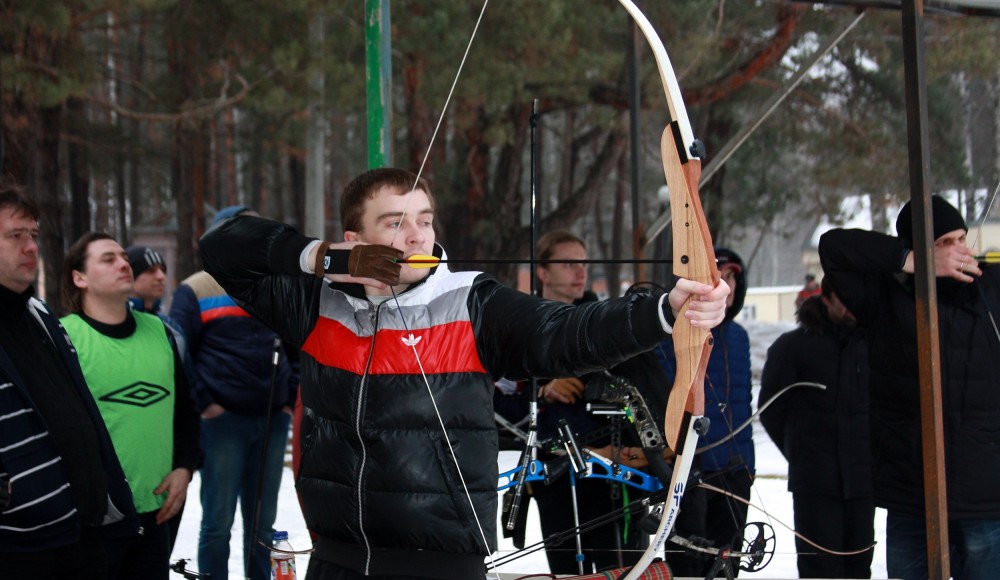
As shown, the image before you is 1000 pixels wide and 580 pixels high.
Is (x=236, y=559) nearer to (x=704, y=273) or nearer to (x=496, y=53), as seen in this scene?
(x=704, y=273)

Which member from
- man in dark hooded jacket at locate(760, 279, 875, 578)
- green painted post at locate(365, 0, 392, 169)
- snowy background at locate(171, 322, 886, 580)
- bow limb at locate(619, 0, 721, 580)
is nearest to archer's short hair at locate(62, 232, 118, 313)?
snowy background at locate(171, 322, 886, 580)

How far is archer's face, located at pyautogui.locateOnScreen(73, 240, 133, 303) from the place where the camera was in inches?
115

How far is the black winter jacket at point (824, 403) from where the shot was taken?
11.3 feet

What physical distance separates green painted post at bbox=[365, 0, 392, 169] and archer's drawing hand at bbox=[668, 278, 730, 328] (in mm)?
2417

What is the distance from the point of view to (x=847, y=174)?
12.3 m

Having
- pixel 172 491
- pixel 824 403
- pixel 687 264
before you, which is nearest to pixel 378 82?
pixel 172 491

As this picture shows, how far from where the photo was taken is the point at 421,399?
189 centimetres

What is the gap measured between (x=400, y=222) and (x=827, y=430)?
6.79ft

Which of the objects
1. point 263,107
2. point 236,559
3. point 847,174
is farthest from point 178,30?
point 847,174

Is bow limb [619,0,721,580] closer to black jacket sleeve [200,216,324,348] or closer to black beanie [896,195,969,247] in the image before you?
black jacket sleeve [200,216,324,348]

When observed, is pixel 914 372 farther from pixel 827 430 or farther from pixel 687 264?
pixel 687 264

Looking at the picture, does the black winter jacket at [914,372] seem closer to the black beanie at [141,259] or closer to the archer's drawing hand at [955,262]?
the archer's drawing hand at [955,262]

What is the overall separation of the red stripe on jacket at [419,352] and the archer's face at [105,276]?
121 cm

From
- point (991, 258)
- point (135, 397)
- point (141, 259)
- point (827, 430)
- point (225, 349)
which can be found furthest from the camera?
point (141, 259)
